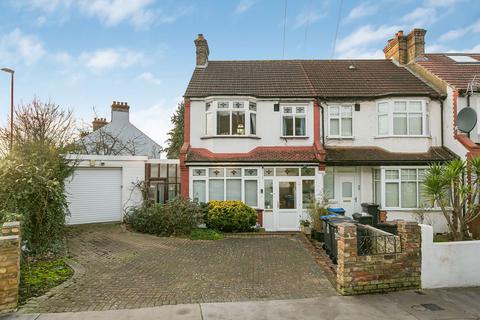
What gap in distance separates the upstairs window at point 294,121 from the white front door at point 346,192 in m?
2.93

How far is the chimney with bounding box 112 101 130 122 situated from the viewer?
24.3 meters

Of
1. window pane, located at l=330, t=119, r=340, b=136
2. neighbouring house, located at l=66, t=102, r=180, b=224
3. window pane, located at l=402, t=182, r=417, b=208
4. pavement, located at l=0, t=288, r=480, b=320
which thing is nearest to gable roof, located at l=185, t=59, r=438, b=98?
window pane, located at l=330, t=119, r=340, b=136

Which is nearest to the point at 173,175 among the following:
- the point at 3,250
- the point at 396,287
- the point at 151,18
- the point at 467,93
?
the point at 151,18

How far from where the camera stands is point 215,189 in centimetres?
1383

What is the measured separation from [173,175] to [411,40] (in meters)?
15.1

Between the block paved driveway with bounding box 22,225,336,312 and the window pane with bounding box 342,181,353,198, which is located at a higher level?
the window pane with bounding box 342,181,353,198

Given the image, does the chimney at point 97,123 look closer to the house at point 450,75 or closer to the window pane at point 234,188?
the window pane at point 234,188

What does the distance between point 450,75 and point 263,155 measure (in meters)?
10.2

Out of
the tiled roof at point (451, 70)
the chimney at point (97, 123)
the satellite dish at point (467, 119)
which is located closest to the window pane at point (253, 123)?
the satellite dish at point (467, 119)

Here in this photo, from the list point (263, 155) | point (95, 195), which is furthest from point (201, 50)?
point (95, 195)

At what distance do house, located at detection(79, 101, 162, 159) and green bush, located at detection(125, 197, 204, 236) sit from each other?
11.3 metres

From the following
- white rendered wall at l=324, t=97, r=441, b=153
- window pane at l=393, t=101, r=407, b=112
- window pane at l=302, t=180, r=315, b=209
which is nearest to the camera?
window pane at l=302, t=180, r=315, b=209

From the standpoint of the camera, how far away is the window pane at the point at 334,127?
14.6m

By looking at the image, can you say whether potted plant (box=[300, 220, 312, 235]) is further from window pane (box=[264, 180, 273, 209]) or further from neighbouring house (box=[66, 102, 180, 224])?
neighbouring house (box=[66, 102, 180, 224])
